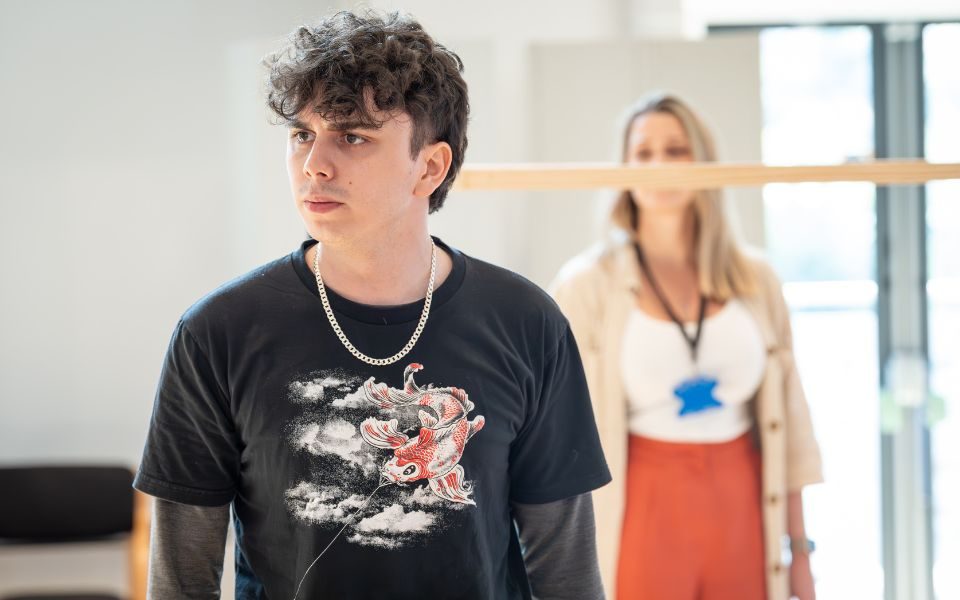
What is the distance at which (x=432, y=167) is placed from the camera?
1309 mm

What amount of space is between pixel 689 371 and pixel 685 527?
341mm

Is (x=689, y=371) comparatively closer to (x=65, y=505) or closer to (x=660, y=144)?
(x=660, y=144)

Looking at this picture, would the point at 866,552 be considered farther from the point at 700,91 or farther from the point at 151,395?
the point at 151,395

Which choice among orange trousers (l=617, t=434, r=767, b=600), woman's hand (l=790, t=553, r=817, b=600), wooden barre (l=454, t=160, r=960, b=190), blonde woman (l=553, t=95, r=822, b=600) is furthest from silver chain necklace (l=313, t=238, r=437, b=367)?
woman's hand (l=790, t=553, r=817, b=600)

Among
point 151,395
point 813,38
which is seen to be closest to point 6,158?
point 151,395

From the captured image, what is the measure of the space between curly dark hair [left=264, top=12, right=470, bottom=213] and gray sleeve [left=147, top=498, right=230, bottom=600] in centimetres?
52

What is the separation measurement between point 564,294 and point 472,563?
3.44ft

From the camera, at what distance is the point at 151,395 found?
140 inches

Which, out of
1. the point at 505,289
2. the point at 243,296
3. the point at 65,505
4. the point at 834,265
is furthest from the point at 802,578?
the point at 65,505

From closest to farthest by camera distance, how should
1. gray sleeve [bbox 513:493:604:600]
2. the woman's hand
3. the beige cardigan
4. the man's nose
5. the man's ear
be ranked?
the man's nose < the man's ear < gray sleeve [bbox 513:493:604:600] < the beige cardigan < the woman's hand

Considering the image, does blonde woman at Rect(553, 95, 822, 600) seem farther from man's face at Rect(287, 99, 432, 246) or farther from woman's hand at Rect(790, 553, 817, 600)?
man's face at Rect(287, 99, 432, 246)

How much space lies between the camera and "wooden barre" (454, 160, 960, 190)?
167 centimetres

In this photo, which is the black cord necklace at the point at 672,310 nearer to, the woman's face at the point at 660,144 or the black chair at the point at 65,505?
the woman's face at the point at 660,144

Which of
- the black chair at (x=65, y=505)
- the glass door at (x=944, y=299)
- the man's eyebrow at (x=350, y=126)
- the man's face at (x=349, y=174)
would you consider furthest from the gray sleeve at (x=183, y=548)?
the glass door at (x=944, y=299)
